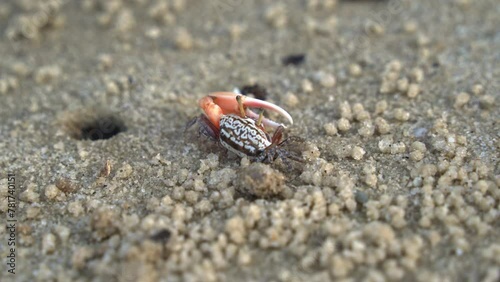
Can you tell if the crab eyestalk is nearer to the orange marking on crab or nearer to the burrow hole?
the orange marking on crab

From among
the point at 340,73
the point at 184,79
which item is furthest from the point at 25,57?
the point at 340,73

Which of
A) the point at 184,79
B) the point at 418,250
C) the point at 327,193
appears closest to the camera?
the point at 418,250

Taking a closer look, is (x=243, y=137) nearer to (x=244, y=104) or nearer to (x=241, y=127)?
(x=241, y=127)

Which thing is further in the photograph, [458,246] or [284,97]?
[284,97]

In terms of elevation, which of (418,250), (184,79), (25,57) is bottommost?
(25,57)

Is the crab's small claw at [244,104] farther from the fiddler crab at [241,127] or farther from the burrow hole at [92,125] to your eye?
the burrow hole at [92,125]

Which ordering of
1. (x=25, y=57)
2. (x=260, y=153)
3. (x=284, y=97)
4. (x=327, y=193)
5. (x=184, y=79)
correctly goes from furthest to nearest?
(x=25, y=57) < (x=184, y=79) < (x=284, y=97) < (x=260, y=153) < (x=327, y=193)

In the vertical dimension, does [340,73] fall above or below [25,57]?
above

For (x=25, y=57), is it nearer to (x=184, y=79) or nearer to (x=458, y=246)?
(x=184, y=79)
